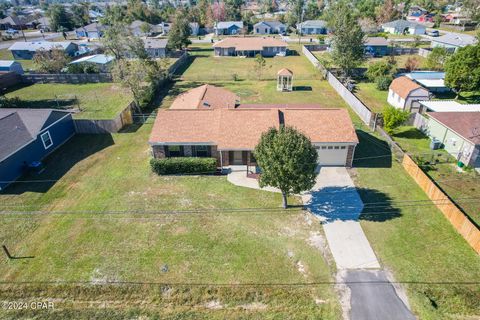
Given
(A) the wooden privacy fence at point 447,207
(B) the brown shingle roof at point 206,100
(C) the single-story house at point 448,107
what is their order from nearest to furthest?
1. (A) the wooden privacy fence at point 447,207
2. (C) the single-story house at point 448,107
3. (B) the brown shingle roof at point 206,100

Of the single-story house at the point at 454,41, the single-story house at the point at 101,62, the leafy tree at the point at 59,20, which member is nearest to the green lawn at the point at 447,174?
the single-story house at the point at 454,41

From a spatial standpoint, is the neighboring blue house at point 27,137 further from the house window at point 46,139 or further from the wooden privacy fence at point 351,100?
the wooden privacy fence at point 351,100

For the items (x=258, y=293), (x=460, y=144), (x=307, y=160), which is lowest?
(x=258, y=293)

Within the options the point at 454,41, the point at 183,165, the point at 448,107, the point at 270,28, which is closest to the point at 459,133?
the point at 448,107

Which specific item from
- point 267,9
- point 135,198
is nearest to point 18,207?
point 135,198

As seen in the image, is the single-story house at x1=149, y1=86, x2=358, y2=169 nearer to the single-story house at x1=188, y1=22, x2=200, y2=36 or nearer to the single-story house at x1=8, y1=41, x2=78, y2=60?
the single-story house at x1=8, y1=41, x2=78, y2=60

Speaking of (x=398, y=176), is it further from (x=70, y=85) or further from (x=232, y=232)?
(x=70, y=85)

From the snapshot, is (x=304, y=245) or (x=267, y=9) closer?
(x=304, y=245)
